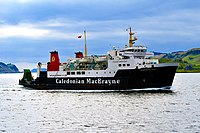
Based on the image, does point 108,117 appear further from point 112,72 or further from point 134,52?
point 134,52

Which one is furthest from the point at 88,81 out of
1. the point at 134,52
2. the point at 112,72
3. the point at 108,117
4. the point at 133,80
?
the point at 108,117

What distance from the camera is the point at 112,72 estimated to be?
7275 centimetres

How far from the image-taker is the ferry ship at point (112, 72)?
70000mm

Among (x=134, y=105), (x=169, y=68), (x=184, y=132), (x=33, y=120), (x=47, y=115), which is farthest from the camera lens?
(x=169, y=68)

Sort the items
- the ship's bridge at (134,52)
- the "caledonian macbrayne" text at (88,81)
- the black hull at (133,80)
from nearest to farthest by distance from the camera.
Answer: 1. the black hull at (133,80)
2. the "caledonian macbrayne" text at (88,81)
3. the ship's bridge at (134,52)

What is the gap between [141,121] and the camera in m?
38.9

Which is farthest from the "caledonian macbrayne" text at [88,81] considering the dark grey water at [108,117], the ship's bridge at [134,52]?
the dark grey water at [108,117]

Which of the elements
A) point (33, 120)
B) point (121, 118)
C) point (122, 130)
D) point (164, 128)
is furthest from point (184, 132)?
point (33, 120)

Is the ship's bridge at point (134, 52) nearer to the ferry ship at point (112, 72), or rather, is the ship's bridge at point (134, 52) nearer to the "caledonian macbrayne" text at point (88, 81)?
the ferry ship at point (112, 72)

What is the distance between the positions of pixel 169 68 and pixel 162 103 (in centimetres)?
1666

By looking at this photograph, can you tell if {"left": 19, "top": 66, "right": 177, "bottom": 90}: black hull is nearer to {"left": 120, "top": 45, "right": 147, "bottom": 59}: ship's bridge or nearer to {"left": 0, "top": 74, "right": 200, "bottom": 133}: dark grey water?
{"left": 120, "top": 45, "right": 147, "bottom": 59}: ship's bridge

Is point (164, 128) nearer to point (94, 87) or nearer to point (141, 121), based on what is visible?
point (141, 121)

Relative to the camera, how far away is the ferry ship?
7000cm

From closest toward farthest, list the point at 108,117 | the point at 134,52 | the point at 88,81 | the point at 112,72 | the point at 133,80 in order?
the point at 108,117 → the point at 133,80 → the point at 112,72 → the point at 134,52 → the point at 88,81
